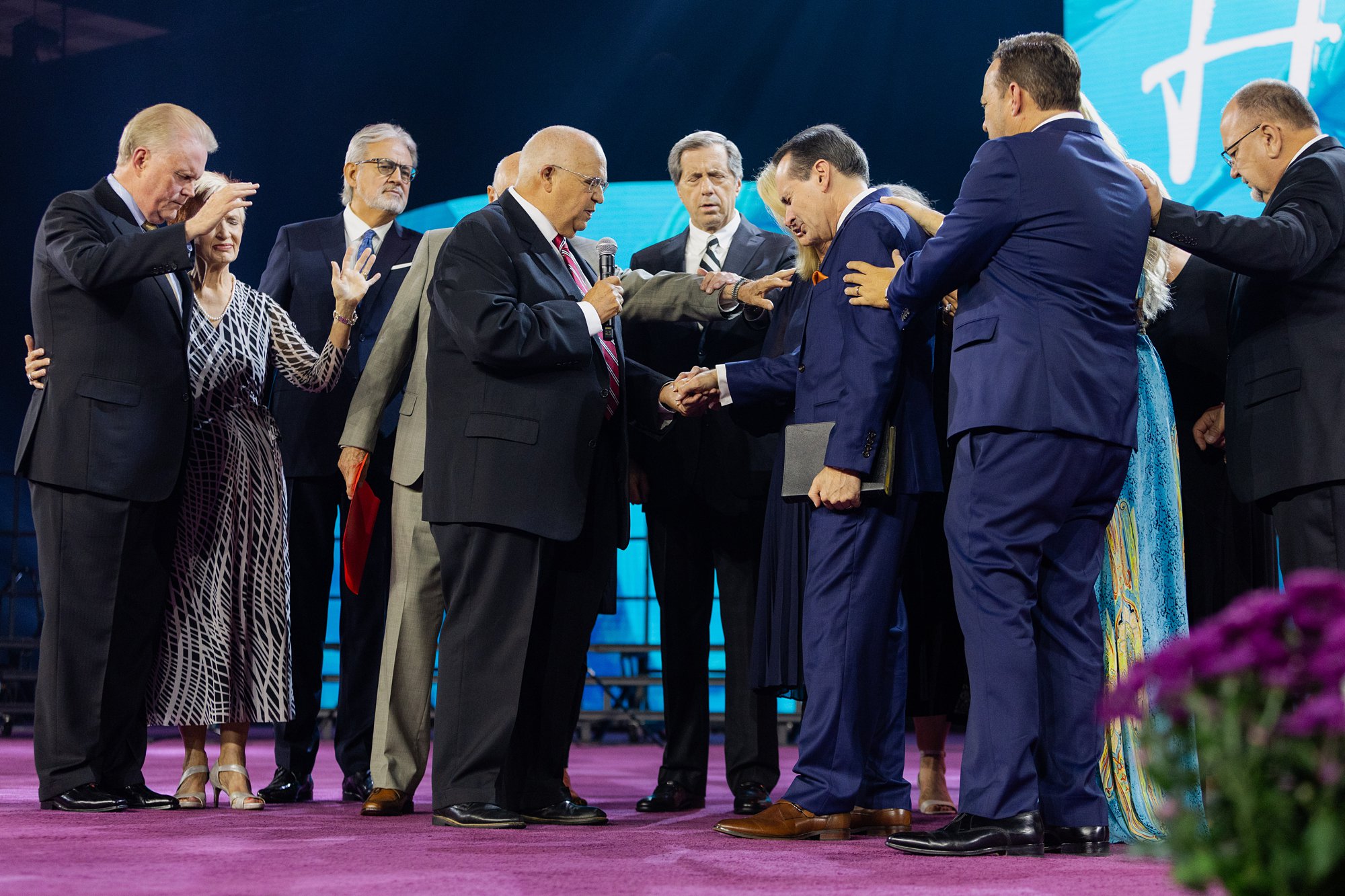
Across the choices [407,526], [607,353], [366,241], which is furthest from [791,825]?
[366,241]

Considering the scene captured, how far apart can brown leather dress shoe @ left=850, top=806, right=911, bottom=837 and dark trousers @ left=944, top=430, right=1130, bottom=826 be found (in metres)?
0.43

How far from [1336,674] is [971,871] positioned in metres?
1.14

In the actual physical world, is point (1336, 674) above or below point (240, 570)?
below

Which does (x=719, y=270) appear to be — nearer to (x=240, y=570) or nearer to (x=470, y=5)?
(x=240, y=570)

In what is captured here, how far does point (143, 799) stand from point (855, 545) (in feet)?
6.04

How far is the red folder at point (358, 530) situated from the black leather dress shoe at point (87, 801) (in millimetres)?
756

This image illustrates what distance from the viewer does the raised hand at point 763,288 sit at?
322 centimetres

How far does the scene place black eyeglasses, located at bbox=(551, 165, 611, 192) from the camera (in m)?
3.02

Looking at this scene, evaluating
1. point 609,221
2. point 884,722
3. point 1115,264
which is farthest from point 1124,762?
point 609,221

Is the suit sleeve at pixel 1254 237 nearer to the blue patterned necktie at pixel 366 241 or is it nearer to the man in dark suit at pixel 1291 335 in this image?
the man in dark suit at pixel 1291 335

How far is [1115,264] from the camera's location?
2.44m

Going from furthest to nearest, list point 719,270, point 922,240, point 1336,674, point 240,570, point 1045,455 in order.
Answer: point 719,270, point 240,570, point 922,240, point 1045,455, point 1336,674

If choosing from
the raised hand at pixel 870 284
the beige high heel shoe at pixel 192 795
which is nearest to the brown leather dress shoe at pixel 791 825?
the raised hand at pixel 870 284

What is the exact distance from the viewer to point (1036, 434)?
2.38 meters
